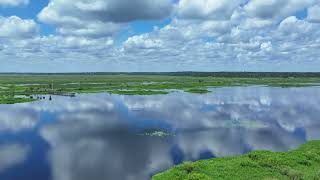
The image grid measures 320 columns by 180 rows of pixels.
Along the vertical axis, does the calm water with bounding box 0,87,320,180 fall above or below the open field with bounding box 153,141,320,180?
below

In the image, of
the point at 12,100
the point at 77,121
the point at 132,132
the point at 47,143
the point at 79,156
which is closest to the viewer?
the point at 79,156

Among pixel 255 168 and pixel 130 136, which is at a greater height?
pixel 255 168

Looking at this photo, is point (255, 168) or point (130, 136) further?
point (130, 136)

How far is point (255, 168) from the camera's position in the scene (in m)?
25.8

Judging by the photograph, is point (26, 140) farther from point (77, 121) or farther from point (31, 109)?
point (31, 109)

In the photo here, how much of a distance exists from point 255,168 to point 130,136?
1869cm

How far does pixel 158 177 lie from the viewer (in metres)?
24.7

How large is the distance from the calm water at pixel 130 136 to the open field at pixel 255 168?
10.5ft

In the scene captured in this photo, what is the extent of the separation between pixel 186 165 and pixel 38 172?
38.6ft

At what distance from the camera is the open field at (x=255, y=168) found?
78.8ft

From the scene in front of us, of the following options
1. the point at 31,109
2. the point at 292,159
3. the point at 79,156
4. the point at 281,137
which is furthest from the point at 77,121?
A: the point at 292,159

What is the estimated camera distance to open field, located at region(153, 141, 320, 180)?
945 inches

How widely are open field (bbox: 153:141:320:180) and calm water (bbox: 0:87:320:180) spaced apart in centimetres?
321

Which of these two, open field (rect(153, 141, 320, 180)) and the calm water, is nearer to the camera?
open field (rect(153, 141, 320, 180))
